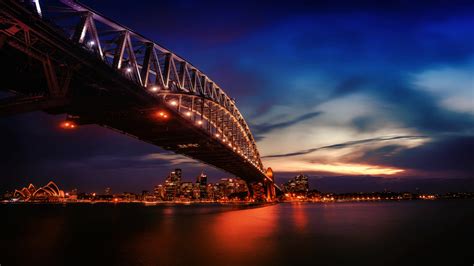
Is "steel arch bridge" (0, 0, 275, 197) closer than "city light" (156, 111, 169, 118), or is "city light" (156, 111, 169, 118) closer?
"steel arch bridge" (0, 0, 275, 197)

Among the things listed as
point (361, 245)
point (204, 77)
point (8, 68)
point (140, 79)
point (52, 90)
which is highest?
point (204, 77)

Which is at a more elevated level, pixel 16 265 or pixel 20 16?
pixel 20 16

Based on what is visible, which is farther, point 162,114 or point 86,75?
point 162,114

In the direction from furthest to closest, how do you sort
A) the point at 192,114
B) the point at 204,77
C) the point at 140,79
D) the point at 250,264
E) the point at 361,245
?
the point at 204,77, the point at 192,114, the point at 140,79, the point at 361,245, the point at 250,264

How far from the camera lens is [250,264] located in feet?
52.3

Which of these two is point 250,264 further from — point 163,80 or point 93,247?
point 163,80

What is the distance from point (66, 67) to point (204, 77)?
100ft

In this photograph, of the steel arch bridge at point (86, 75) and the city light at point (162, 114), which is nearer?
the steel arch bridge at point (86, 75)

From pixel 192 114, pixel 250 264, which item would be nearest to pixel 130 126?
pixel 192 114

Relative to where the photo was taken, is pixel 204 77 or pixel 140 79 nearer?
pixel 140 79

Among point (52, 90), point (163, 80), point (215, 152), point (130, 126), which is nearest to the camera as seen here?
point (52, 90)

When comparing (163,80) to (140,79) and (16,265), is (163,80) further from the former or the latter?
(16,265)

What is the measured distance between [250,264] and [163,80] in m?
20.2

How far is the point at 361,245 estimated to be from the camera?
73.7 ft
